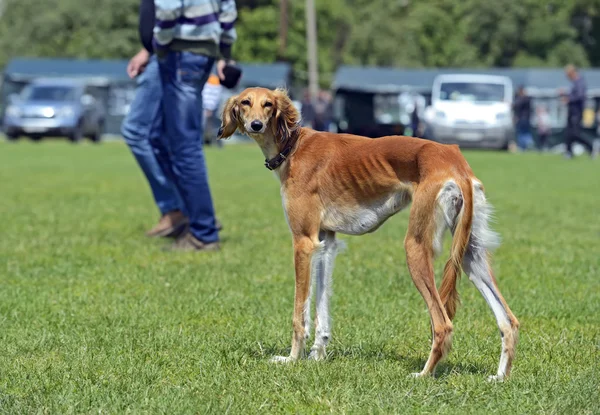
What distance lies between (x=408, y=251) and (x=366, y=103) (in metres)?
39.4

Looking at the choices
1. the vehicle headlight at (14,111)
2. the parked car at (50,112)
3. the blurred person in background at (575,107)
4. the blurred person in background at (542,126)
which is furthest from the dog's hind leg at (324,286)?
the blurred person in background at (542,126)

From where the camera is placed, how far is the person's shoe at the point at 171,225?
9.17 metres

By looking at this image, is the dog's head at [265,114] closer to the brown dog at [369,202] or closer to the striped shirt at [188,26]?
the brown dog at [369,202]

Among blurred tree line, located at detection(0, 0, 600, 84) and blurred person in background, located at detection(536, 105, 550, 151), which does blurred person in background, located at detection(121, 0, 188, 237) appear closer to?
blurred person in background, located at detection(536, 105, 550, 151)

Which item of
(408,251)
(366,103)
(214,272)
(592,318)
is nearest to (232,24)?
(214,272)

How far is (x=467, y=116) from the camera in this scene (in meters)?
32.3

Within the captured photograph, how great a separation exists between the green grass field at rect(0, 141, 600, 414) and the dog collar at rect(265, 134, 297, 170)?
0.86m

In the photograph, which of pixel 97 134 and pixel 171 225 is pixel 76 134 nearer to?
pixel 97 134

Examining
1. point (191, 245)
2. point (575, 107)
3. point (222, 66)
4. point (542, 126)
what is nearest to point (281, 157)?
point (222, 66)

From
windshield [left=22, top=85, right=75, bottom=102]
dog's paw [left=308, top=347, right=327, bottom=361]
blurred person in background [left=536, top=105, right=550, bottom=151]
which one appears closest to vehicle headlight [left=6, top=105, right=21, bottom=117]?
windshield [left=22, top=85, right=75, bottom=102]

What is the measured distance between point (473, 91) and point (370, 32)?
38065mm

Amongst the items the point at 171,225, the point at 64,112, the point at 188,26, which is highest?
the point at 188,26

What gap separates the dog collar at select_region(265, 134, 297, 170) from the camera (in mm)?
5031

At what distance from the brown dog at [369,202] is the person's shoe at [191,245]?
3278mm
